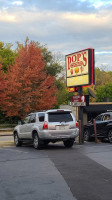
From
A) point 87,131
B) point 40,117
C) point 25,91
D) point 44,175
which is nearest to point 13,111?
point 25,91

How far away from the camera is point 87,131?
21.8m

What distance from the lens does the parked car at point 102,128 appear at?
20.0 m

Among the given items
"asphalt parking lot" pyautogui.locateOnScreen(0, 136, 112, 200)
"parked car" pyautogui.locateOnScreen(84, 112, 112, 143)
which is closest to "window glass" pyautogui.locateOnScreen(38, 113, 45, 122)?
"asphalt parking lot" pyautogui.locateOnScreen(0, 136, 112, 200)

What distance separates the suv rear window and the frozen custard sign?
3.37 m

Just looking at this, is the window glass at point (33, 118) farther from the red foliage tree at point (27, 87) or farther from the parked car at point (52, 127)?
the red foliage tree at point (27, 87)

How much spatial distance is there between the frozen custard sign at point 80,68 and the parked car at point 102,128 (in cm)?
255

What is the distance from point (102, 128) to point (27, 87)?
57.4 ft

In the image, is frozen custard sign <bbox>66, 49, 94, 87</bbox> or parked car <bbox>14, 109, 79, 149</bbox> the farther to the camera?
frozen custard sign <bbox>66, 49, 94, 87</bbox>

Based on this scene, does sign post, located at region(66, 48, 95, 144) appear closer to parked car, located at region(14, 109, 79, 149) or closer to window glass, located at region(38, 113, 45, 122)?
parked car, located at region(14, 109, 79, 149)

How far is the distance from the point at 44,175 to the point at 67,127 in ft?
23.7

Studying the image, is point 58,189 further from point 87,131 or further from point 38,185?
point 87,131

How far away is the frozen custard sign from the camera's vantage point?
19547 millimetres

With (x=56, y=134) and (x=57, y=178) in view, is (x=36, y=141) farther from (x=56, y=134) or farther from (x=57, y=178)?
(x=57, y=178)

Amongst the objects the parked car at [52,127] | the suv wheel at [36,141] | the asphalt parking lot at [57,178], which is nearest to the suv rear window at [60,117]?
the parked car at [52,127]
